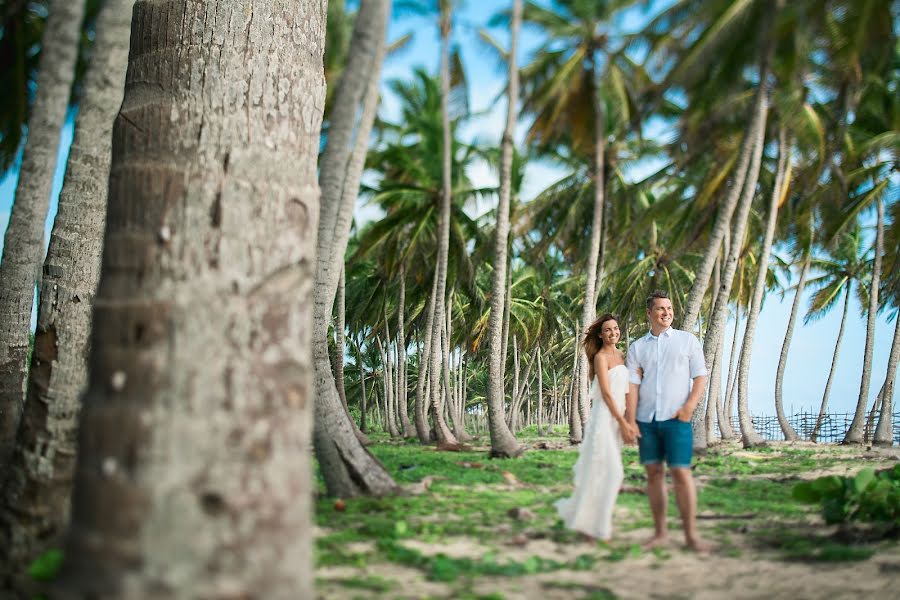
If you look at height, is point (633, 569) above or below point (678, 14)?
below

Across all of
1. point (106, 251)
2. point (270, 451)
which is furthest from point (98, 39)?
point (270, 451)

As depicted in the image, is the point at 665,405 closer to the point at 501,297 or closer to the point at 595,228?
the point at 501,297

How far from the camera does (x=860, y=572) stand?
3980mm

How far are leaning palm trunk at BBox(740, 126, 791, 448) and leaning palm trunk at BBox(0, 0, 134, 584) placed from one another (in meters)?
14.7

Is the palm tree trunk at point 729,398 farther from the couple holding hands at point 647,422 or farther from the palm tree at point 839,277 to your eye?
the couple holding hands at point 647,422

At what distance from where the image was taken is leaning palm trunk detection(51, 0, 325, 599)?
1.95m

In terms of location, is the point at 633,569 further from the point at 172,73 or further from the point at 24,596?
the point at 172,73

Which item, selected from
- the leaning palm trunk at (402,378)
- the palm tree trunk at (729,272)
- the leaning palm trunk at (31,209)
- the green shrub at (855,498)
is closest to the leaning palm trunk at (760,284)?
the palm tree trunk at (729,272)

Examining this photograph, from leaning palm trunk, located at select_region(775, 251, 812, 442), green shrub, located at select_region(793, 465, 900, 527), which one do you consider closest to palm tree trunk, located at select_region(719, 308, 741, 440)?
leaning palm trunk, located at select_region(775, 251, 812, 442)

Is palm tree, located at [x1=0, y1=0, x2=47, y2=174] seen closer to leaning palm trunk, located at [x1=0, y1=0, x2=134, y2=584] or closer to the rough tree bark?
leaning palm trunk, located at [x1=0, y1=0, x2=134, y2=584]

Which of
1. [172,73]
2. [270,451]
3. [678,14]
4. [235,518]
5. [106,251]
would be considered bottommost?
[235,518]

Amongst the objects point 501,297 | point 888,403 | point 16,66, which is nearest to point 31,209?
point 501,297

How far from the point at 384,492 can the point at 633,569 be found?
292 cm

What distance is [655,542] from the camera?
467 cm
